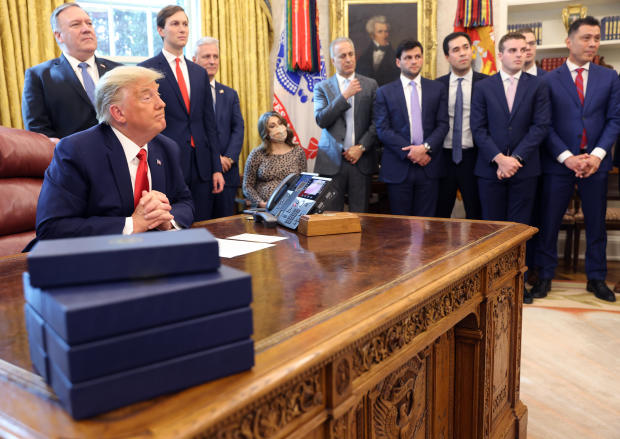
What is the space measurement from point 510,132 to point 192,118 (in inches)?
91.1

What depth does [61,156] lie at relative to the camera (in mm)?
1857

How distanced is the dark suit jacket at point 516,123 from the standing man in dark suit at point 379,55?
6.40 feet

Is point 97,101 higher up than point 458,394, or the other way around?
point 97,101

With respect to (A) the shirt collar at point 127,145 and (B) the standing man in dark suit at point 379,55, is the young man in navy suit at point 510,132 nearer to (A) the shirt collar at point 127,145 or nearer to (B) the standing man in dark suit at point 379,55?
(B) the standing man in dark suit at point 379,55

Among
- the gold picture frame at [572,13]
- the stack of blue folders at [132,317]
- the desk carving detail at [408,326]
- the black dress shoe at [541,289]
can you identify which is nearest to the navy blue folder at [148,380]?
the stack of blue folders at [132,317]

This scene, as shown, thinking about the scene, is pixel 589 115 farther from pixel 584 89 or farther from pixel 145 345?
pixel 145 345

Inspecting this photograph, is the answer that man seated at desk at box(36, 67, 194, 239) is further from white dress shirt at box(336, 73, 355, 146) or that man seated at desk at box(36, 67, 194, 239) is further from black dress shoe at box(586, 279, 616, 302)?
black dress shoe at box(586, 279, 616, 302)

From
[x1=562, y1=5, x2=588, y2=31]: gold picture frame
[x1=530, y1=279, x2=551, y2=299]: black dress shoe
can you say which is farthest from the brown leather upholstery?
[x1=562, y1=5, x2=588, y2=31]: gold picture frame

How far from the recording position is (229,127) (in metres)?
4.59

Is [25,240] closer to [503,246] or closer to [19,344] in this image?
[19,344]

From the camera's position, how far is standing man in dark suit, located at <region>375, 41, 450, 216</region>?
416cm

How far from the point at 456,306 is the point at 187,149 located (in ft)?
8.54

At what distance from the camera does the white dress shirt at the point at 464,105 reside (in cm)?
427

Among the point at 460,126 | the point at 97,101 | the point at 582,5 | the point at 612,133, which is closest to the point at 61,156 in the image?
the point at 97,101
